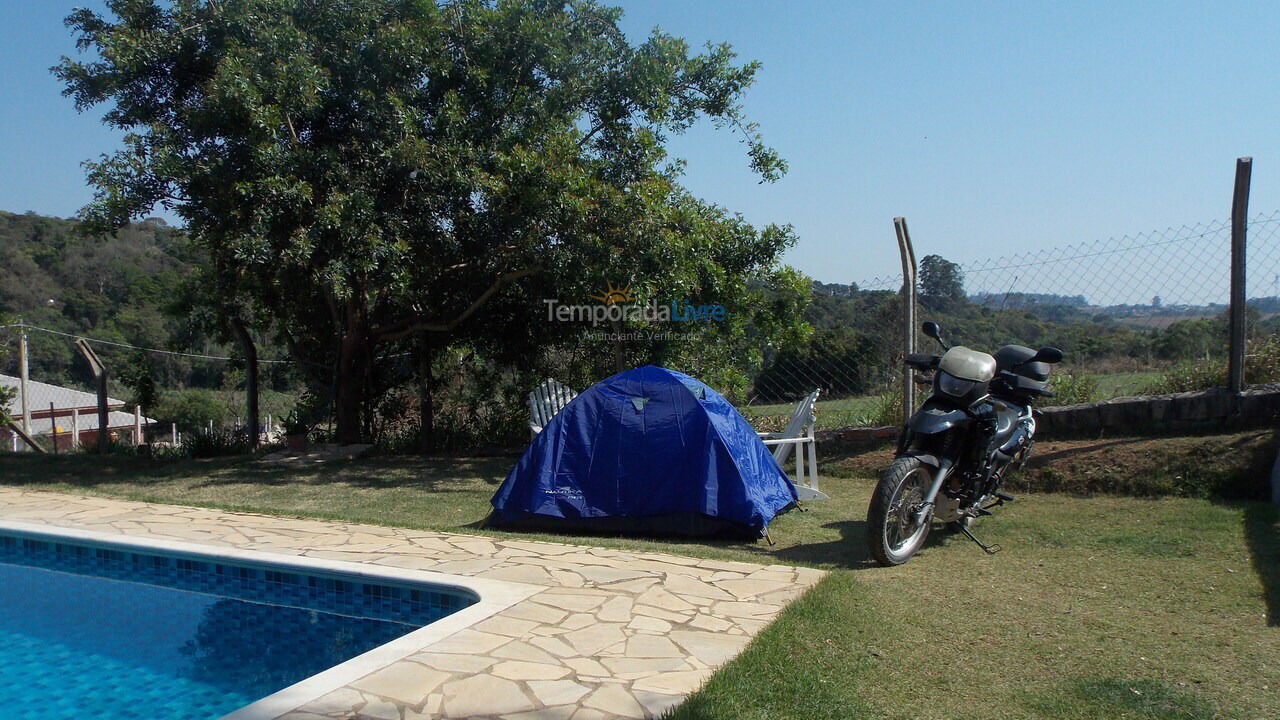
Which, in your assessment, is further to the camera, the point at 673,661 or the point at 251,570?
the point at 251,570

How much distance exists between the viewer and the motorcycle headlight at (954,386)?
5.18m

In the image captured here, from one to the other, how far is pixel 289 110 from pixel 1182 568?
839cm

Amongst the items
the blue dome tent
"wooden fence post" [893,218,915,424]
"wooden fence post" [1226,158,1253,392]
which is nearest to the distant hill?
the blue dome tent

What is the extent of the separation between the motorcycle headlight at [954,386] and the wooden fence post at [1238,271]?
3054 millimetres

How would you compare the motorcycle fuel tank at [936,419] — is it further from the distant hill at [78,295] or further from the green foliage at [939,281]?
the distant hill at [78,295]

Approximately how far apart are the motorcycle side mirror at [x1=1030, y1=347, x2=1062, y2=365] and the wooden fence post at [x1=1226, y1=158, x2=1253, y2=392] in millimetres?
2222

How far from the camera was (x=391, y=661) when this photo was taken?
11.1ft

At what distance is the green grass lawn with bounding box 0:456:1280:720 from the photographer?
3045mm

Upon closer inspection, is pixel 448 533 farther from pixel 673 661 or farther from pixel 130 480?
pixel 130 480

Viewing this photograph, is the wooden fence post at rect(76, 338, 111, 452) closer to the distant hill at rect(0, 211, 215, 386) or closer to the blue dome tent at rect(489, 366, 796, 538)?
the distant hill at rect(0, 211, 215, 386)

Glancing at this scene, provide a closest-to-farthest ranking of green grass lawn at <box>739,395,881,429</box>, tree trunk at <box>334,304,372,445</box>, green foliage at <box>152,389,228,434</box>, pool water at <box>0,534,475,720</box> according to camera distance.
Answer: pool water at <box>0,534,475,720</box>
green grass lawn at <box>739,395,881,429</box>
tree trunk at <box>334,304,372,445</box>
green foliage at <box>152,389,228,434</box>

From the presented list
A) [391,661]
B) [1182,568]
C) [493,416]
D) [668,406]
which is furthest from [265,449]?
[1182,568]

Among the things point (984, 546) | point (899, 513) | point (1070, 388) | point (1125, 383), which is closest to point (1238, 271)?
point (1125, 383)

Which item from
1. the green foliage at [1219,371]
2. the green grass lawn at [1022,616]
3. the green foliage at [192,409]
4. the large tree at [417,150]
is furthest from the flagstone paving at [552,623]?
the green foliage at [192,409]
